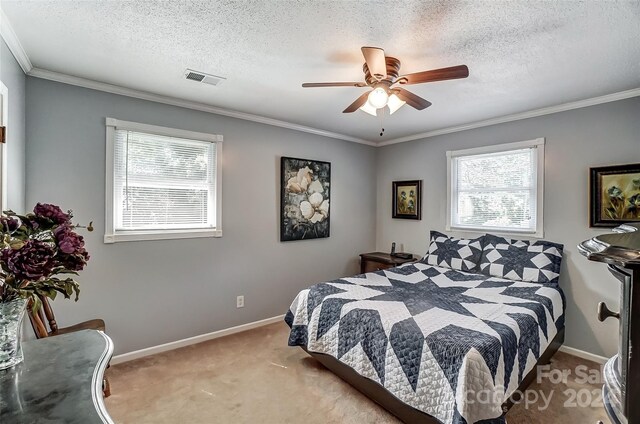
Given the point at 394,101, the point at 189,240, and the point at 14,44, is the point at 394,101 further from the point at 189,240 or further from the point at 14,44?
the point at 14,44

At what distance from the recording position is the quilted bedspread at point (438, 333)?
5.40ft

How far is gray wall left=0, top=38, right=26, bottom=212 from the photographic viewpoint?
6.10 feet

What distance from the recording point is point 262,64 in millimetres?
2246

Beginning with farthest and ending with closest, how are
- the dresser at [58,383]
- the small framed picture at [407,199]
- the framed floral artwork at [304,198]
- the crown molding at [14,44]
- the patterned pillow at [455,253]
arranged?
the small framed picture at [407,199] → the framed floral artwork at [304,198] → the patterned pillow at [455,253] → the crown molding at [14,44] → the dresser at [58,383]

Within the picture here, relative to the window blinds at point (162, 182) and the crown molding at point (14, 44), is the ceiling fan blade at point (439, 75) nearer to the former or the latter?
the window blinds at point (162, 182)

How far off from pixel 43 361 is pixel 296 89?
242 centimetres

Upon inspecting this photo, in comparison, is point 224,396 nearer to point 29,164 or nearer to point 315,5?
point 29,164

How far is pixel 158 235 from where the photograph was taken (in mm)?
2904

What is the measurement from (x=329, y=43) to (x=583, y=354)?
11.8 ft

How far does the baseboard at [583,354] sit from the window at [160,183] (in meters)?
3.70

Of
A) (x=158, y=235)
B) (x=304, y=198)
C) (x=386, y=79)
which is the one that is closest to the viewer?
(x=386, y=79)

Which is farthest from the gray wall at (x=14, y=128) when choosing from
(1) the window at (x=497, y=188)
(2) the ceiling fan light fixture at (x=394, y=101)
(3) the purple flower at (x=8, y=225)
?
(1) the window at (x=497, y=188)

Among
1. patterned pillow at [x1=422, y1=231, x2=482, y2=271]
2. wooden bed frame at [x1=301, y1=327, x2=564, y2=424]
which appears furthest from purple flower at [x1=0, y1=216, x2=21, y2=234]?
patterned pillow at [x1=422, y1=231, x2=482, y2=271]

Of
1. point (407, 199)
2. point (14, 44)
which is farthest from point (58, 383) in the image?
point (407, 199)
